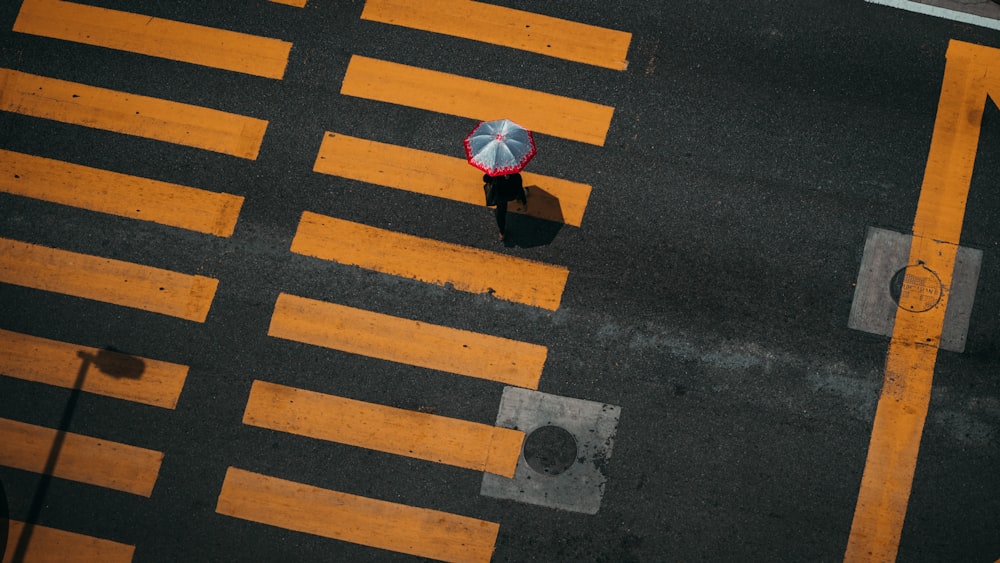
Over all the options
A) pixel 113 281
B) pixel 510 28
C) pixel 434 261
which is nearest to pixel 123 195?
pixel 113 281

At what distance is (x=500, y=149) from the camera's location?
8797mm

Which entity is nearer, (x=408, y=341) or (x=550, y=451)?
(x=550, y=451)

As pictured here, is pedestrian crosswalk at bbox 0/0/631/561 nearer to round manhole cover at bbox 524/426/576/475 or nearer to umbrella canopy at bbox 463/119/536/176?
round manhole cover at bbox 524/426/576/475

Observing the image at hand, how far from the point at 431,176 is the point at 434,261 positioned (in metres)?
1.09

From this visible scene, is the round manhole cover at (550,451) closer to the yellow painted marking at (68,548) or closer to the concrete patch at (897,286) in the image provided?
the concrete patch at (897,286)

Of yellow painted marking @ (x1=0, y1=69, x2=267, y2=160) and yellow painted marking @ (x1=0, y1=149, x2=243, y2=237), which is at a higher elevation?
yellow painted marking @ (x1=0, y1=69, x2=267, y2=160)

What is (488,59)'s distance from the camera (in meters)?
10.4

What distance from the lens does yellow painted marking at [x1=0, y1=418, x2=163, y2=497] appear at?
927cm

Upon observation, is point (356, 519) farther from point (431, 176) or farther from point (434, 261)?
point (431, 176)

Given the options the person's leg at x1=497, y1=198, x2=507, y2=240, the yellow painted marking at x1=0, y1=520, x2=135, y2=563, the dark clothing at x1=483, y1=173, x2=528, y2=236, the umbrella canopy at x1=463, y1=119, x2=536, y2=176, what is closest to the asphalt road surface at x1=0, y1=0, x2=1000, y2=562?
the yellow painted marking at x1=0, y1=520, x2=135, y2=563

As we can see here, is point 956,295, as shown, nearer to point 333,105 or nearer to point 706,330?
point 706,330

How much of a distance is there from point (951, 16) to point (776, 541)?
279 inches

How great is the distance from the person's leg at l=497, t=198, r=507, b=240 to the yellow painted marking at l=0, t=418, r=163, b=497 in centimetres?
476

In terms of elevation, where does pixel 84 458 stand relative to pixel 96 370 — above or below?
below
